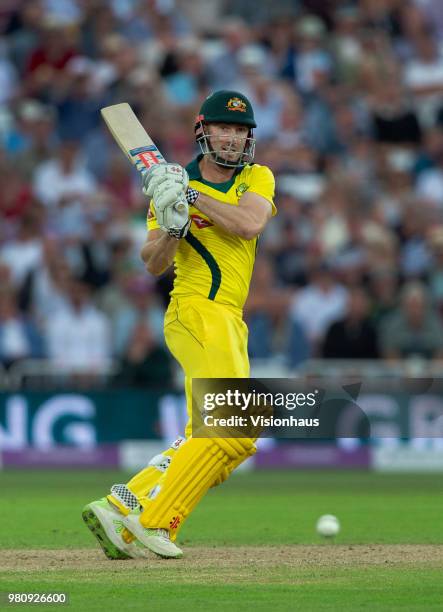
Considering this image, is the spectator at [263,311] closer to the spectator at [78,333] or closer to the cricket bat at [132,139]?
the spectator at [78,333]

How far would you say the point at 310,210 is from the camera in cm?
1452

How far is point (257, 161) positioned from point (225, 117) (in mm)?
8341

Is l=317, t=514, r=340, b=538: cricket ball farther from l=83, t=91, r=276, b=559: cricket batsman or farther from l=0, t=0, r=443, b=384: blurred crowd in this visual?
l=0, t=0, r=443, b=384: blurred crowd

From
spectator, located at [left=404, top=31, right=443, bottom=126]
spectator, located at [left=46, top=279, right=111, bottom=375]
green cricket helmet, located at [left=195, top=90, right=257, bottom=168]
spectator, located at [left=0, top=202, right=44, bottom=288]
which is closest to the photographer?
green cricket helmet, located at [left=195, top=90, right=257, bottom=168]

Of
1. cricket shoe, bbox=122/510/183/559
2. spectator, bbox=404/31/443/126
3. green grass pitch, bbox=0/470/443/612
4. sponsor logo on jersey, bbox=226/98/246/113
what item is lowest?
green grass pitch, bbox=0/470/443/612

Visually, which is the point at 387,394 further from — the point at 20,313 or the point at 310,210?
the point at 20,313

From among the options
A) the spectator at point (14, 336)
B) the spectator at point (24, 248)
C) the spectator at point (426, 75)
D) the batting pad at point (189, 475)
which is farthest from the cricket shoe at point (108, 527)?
the spectator at point (426, 75)

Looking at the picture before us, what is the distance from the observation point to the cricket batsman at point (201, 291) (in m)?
6.29

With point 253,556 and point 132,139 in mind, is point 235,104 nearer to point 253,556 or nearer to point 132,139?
point 132,139

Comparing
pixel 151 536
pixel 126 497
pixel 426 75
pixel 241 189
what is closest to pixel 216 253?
pixel 241 189

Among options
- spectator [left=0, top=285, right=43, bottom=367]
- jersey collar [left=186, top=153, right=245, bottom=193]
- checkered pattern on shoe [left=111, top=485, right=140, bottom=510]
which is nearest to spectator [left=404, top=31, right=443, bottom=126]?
spectator [left=0, top=285, right=43, bottom=367]

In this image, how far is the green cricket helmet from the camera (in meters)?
6.51

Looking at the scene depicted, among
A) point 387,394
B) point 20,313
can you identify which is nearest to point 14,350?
point 20,313

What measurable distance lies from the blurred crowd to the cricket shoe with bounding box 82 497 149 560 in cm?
675
